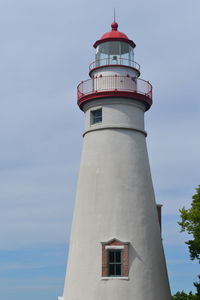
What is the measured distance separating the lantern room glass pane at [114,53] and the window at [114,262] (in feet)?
32.4

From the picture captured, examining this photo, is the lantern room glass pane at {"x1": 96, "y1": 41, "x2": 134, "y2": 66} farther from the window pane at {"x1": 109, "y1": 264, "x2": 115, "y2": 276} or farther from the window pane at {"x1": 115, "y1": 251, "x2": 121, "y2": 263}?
the window pane at {"x1": 109, "y1": 264, "x2": 115, "y2": 276}

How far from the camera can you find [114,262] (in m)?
23.2

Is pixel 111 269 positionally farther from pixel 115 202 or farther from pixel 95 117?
pixel 95 117

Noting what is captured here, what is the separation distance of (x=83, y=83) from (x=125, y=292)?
419 inches

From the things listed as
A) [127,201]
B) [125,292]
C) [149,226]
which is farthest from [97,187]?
[125,292]

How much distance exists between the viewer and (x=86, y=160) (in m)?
25.2

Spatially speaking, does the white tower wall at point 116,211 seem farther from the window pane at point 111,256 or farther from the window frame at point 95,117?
the window pane at point 111,256

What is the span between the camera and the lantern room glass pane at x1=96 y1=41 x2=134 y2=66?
26.6 meters

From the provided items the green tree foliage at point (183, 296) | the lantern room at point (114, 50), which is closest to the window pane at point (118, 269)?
the green tree foliage at point (183, 296)

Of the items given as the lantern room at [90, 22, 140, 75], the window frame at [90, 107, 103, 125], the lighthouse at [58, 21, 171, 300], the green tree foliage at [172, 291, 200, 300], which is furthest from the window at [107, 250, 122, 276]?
the lantern room at [90, 22, 140, 75]

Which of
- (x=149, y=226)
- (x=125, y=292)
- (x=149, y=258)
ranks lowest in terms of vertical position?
(x=125, y=292)

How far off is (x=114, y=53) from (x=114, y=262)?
10935 millimetres

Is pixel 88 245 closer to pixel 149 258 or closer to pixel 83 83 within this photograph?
pixel 149 258

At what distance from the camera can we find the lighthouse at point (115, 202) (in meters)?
23.1
